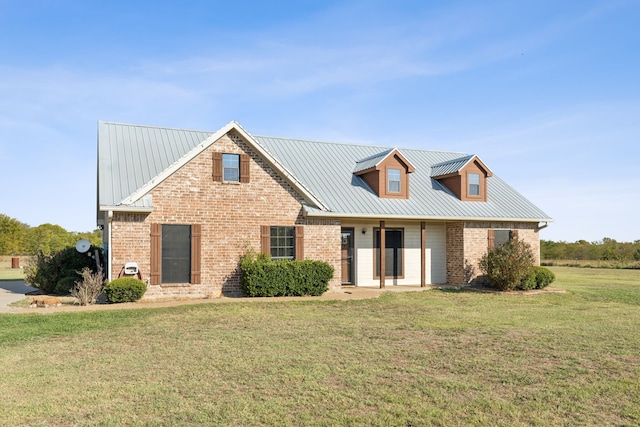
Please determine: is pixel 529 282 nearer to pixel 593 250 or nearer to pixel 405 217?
pixel 405 217

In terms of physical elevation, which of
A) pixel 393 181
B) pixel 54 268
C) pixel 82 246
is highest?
pixel 393 181

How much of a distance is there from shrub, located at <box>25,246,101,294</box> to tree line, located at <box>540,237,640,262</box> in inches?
1571

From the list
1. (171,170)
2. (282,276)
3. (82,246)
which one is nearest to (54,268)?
(82,246)

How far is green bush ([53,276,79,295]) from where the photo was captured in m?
18.3

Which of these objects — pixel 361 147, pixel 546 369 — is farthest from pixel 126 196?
pixel 546 369

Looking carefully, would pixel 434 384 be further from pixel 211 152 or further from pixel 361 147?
pixel 361 147

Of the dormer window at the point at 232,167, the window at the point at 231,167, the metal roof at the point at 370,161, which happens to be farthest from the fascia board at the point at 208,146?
the metal roof at the point at 370,161

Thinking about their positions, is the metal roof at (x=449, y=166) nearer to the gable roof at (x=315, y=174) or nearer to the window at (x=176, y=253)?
the gable roof at (x=315, y=174)

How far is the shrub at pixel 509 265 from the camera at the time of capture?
64.8 ft

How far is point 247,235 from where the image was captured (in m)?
17.8

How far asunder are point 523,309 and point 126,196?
12.2m

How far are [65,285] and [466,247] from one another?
1470 centimetres

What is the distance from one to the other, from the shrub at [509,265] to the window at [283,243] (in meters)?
7.54

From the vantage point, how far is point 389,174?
71.1 ft
